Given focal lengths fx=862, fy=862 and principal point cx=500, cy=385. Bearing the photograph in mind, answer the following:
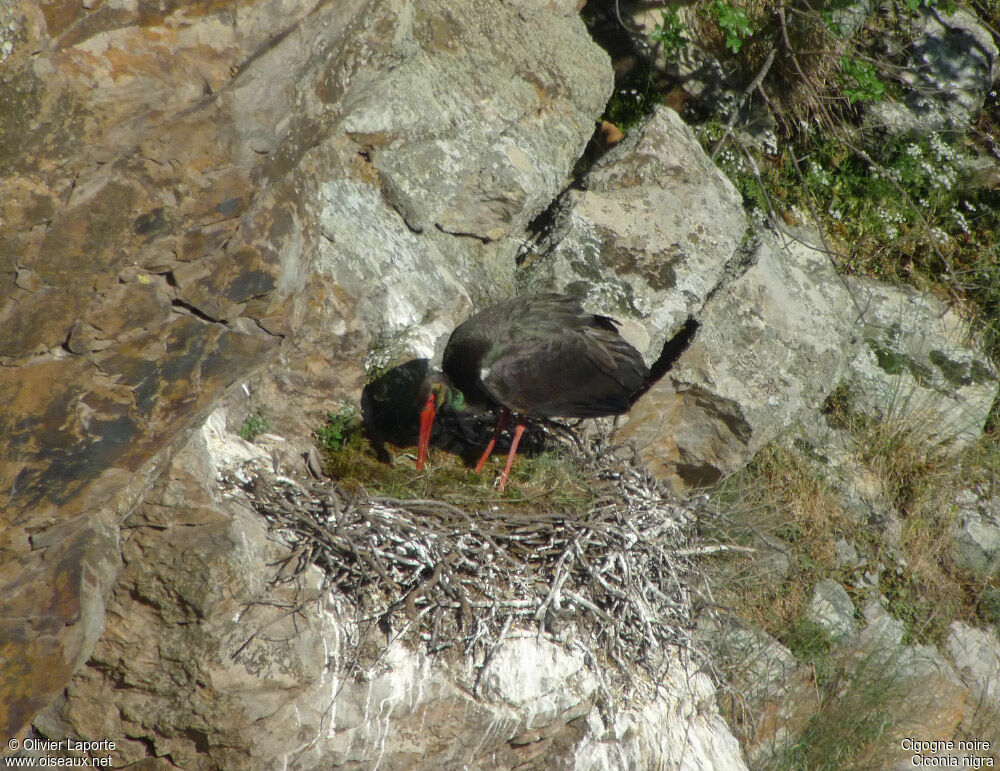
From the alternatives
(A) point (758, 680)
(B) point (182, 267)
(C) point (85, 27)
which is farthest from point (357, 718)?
(C) point (85, 27)

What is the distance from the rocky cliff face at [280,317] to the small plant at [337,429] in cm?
A: 7

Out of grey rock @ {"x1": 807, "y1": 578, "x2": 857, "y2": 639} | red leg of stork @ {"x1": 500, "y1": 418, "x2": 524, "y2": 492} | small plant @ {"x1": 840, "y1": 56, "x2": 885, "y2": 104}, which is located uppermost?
small plant @ {"x1": 840, "y1": 56, "x2": 885, "y2": 104}

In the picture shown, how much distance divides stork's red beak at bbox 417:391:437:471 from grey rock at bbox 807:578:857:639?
2.51 metres

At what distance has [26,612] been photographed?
2.94 m

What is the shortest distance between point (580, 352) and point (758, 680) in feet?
6.67

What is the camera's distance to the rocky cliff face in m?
2.72

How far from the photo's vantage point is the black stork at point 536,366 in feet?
14.0

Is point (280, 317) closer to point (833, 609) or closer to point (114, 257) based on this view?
point (114, 257)

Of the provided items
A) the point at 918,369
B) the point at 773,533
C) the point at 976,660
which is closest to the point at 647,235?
the point at 773,533

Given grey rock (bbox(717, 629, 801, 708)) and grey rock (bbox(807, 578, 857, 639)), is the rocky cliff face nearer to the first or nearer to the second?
grey rock (bbox(717, 629, 801, 708))

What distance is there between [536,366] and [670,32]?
2.76 meters

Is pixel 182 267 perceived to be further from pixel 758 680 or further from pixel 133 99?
pixel 758 680

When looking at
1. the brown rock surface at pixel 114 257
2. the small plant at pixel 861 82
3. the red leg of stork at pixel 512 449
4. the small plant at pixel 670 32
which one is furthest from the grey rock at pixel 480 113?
the small plant at pixel 861 82

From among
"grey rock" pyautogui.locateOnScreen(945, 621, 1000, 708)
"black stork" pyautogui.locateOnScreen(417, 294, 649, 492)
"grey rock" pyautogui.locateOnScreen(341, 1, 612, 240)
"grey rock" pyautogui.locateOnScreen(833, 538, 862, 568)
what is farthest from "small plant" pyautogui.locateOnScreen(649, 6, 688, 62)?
"grey rock" pyautogui.locateOnScreen(945, 621, 1000, 708)
